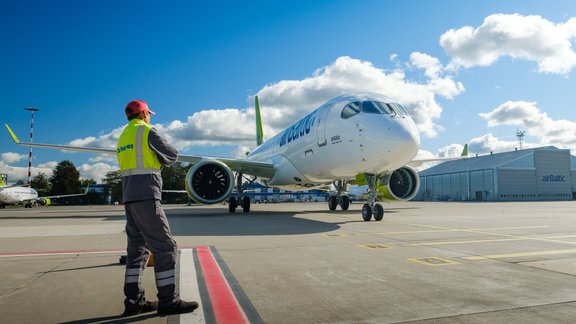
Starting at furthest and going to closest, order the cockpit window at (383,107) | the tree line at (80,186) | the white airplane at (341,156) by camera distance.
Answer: the tree line at (80,186) < the cockpit window at (383,107) < the white airplane at (341,156)

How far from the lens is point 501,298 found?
3492 millimetres

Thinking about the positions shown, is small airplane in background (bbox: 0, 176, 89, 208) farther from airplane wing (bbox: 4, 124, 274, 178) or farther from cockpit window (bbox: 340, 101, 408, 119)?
cockpit window (bbox: 340, 101, 408, 119)

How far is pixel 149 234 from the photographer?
348cm

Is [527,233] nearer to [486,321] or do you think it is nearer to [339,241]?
[339,241]

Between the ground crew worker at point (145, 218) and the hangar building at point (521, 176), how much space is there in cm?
6245

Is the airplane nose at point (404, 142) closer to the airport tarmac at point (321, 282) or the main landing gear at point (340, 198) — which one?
the airport tarmac at point (321, 282)

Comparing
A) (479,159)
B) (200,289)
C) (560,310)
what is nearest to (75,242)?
(200,289)

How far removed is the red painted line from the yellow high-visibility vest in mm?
1329

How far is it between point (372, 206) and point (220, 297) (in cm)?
968

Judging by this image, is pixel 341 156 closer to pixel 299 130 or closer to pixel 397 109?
pixel 397 109

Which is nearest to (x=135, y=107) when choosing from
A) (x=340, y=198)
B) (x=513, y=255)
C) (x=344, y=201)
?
(x=513, y=255)

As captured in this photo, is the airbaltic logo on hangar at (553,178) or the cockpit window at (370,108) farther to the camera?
the airbaltic logo on hangar at (553,178)

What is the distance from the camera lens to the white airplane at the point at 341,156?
11422 mm

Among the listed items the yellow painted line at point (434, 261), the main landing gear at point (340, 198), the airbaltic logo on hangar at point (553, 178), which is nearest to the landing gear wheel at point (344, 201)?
the main landing gear at point (340, 198)
